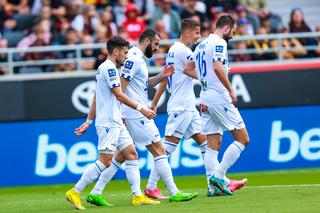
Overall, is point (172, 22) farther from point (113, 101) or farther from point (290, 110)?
point (113, 101)

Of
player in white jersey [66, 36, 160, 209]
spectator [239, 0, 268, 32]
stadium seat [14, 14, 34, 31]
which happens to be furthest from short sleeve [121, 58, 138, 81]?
spectator [239, 0, 268, 32]

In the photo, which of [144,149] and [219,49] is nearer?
[219,49]

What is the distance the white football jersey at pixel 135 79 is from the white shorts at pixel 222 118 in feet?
3.20

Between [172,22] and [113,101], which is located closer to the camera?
[113,101]

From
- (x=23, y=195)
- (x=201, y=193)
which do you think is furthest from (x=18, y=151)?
(x=201, y=193)

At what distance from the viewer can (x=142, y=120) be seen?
1555 centimetres

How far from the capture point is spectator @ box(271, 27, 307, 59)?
23.4 m

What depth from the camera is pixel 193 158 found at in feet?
73.7

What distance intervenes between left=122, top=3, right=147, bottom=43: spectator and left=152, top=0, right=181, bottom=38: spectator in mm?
694

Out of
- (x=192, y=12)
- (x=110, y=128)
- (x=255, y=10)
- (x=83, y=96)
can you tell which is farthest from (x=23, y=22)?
(x=110, y=128)

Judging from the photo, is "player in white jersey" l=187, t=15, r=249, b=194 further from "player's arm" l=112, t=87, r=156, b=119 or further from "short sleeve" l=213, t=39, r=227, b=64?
"player's arm" l=112, t=87, r=156, b=119

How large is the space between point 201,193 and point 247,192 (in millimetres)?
787

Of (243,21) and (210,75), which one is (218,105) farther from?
(243,21)

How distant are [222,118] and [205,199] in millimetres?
1171
